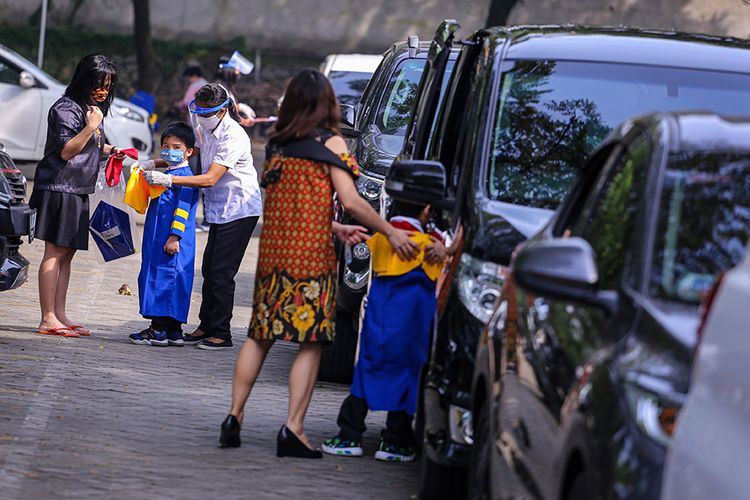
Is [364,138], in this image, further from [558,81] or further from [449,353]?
[449,353]

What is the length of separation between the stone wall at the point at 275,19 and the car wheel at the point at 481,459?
31065 millimetres

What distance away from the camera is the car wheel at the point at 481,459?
4984mm

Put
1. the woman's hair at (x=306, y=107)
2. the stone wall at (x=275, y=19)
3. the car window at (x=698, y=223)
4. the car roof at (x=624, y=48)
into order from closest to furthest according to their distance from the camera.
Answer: the car window at (x=698, y=223), the woman's hair at (x=306, y=107), the car roof at (x=624, y=48), the stone wall at (x=275, y=19)

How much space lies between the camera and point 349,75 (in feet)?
54.7

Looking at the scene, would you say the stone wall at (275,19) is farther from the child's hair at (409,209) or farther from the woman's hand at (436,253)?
the woman's hand at (436,253)

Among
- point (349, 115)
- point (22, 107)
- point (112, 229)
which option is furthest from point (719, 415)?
point (22, 107)

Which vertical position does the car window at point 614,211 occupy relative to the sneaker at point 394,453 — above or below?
above

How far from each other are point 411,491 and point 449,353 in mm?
966

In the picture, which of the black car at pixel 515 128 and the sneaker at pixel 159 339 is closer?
the black car at pixel 515 128

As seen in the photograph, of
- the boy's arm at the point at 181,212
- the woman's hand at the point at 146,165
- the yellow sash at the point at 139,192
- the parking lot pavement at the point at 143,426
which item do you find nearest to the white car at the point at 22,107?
the parking lot pavement at the point at 143,426

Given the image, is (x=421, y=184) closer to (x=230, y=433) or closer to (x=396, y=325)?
(x=396, y=325)

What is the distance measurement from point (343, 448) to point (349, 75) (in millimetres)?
9828

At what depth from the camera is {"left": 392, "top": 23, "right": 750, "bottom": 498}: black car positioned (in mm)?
5930

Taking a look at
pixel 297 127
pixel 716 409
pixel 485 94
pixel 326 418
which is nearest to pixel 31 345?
pixel 326 418
